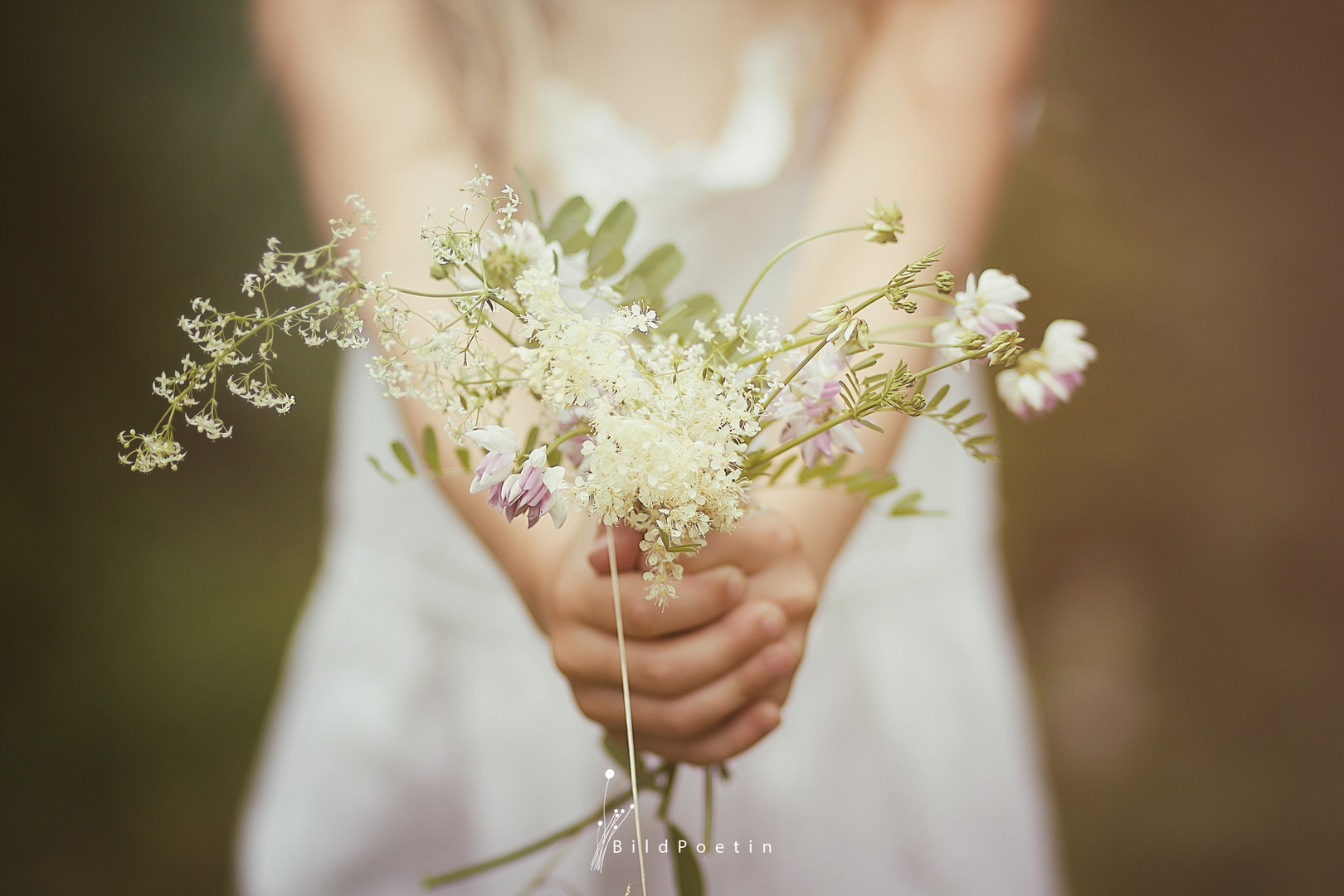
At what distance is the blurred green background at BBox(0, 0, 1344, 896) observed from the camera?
0.73m

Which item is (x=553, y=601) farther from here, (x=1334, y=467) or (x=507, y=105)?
(x=1334, y=467)

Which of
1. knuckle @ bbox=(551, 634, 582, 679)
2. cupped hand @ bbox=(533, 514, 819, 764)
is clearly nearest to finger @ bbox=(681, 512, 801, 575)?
cupped hand @ bbox=(533, 514, 819, 764)

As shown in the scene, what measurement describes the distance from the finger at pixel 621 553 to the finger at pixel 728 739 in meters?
0.14

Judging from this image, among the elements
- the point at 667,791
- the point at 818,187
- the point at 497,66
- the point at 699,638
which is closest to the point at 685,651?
the point at 699,638

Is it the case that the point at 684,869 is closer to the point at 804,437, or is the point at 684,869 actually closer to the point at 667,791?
the point at 667,791

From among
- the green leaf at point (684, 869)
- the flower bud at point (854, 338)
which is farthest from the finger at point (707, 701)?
the flower bud at point (854, 338)

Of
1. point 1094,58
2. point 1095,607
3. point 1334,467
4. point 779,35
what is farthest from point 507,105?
point 1334,467

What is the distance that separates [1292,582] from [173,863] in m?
1.12

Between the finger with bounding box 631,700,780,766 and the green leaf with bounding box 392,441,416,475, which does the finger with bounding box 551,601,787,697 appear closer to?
the finger with bounding box 631,700,780,766

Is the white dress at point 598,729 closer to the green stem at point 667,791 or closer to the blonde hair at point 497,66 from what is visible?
the blonde hair at point 497,66

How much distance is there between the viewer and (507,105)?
0.80m

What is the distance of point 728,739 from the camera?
53 centimetres

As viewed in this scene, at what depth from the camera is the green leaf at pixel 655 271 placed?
1.62 ft

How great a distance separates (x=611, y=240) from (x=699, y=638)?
26 centimetres
